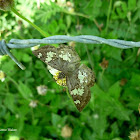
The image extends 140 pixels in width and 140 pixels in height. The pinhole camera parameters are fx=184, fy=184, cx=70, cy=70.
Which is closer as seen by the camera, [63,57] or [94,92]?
[63,57]

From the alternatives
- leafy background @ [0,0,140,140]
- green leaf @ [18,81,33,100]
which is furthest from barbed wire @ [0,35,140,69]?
green leaf @ [18,81,33,100]

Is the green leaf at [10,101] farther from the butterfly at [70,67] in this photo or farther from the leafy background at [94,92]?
the butterfly at [70,67]

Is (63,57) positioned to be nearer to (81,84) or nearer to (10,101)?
(81,84)

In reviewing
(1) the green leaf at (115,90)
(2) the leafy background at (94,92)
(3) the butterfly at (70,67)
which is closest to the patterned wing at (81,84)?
(3) the butterfly at (70,67)

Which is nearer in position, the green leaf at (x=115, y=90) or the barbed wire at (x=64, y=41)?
the barbed wire at (x=64, y=41)

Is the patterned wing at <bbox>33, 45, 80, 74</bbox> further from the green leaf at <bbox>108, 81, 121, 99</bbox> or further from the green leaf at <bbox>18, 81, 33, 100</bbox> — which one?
the green leaf at <bbox>18, 81, 33, 100</bbox>

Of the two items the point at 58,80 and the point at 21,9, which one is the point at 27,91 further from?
the point at 58,80

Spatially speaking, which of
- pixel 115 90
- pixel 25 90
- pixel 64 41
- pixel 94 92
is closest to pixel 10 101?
pixel 25 90

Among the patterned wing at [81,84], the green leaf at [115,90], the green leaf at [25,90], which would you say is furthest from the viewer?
the green leaf at [25,90]
